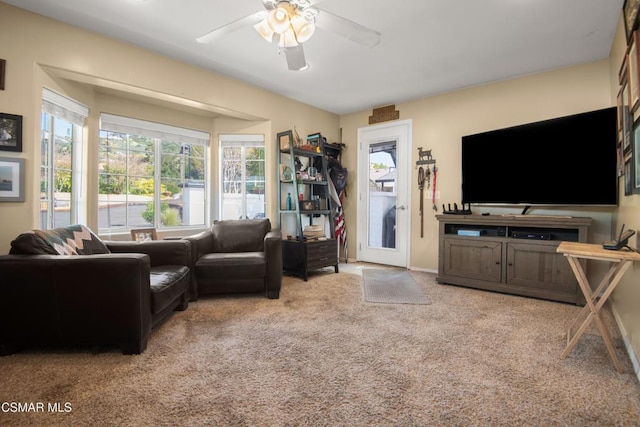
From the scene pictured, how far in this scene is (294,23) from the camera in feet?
6.83

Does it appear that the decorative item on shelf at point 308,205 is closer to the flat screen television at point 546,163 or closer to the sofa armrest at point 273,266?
the sofa armrest at point 273,266

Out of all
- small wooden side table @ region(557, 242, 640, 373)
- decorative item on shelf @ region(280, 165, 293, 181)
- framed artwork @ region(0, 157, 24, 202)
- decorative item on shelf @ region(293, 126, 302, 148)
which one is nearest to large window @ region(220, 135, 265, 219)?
decorative item on shelf @ region(280, 165, 293, 181)

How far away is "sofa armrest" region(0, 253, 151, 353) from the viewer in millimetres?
1854

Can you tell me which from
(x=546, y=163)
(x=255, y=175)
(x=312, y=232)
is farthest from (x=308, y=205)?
(x=546, y=163)

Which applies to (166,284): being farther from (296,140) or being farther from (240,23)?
(296,140)

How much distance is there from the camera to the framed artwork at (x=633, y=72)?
1822 mm

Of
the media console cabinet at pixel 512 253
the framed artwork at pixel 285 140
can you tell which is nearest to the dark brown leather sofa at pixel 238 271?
the framed artwork at pixel 285 140

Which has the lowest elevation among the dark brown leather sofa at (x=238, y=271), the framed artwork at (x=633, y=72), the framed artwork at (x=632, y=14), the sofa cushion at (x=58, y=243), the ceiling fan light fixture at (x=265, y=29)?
the dark brown leather sofa at (x=238, y=271)

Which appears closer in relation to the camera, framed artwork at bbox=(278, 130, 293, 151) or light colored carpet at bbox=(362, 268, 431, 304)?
light colored carpet at bbox=(362, 268, 431, 304)

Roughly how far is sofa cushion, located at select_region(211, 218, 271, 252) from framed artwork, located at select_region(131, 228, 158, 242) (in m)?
0.70

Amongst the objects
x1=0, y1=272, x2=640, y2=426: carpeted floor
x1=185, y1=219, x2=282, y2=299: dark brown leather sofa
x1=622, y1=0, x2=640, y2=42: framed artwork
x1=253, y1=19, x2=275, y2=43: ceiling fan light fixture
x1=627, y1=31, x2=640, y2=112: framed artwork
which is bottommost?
x1=0, y1=272, x2=640, y2=426: carpeted floor

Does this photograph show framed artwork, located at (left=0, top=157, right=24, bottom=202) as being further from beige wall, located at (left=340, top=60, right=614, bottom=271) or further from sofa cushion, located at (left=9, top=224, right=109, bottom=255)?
beige wall, located at (left=340, top=60, right=614, bottom=271)

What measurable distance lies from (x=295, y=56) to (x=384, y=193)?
2.87 metres

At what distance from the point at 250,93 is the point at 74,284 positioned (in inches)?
115
